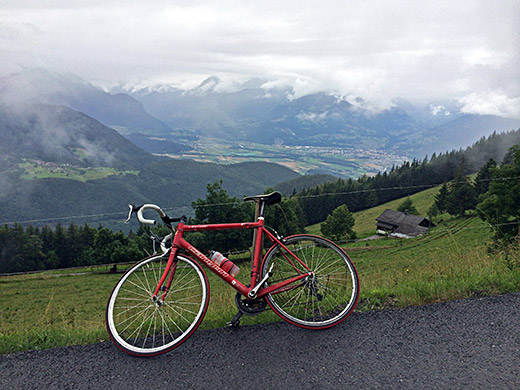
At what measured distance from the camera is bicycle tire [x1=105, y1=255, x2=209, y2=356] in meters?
3.50

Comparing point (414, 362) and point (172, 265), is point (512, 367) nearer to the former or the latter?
point (414, 362)

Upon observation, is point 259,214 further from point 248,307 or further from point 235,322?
point 235,322

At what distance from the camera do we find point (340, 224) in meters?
34.7

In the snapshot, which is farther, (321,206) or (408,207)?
(408,207)

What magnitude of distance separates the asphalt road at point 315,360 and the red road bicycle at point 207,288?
17cm

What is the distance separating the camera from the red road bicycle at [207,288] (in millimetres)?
3557

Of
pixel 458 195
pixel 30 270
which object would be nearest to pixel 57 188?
pixel 30 270

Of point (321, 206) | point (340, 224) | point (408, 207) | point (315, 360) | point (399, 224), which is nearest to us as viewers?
point (315, 360)

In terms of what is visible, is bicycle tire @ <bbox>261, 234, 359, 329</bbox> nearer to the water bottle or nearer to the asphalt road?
the asphalt road

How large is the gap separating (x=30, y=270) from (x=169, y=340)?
6259 centimetres

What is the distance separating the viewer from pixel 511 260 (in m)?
5.20

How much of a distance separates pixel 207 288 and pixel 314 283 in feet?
3.50

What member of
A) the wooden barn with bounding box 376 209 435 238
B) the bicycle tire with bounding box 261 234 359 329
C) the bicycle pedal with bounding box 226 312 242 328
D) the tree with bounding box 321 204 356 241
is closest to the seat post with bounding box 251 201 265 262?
the bicycle tire with bounding box 261 234 359 329

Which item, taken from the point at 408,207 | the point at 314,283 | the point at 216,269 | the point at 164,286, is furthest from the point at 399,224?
the point at 164,286
